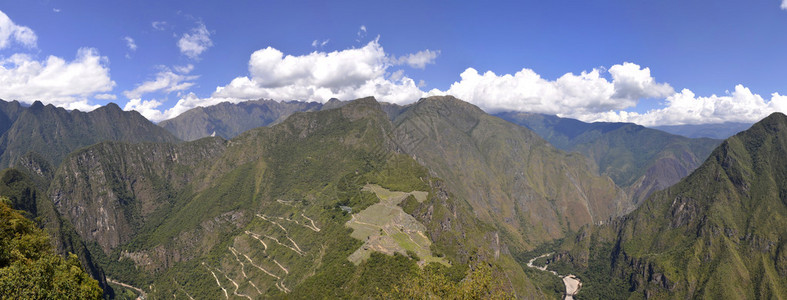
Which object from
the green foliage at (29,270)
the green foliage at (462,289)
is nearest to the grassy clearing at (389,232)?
the green foliage at (29,270)

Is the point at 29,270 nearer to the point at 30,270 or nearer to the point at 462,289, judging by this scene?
the point at 30,270

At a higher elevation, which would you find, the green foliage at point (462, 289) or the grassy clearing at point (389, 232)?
the green foliage at point (462, 289)

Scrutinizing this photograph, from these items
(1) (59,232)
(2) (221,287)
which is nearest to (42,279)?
(2) (221,287)

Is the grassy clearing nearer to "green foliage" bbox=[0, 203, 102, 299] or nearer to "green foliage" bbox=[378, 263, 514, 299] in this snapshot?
"green foliage" bbox=[0, 203, 102, 299]

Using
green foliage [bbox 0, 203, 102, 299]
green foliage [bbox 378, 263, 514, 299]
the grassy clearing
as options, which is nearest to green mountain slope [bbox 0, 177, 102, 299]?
green foliage [bbox 0, 203, 102, 299]

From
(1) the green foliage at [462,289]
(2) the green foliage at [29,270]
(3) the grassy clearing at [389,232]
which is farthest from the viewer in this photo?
(3) the grassy clearing at [389,232]

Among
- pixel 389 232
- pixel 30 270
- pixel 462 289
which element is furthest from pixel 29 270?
pixel 389 232

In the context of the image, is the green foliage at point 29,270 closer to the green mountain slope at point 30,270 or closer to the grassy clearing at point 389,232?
the green mountain slope at point 30,270

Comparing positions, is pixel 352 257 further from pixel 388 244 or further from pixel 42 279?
pixel 42 279

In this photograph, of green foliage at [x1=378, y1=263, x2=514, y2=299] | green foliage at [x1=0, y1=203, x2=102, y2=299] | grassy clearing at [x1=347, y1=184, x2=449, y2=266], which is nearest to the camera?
green foliage at [x1=378, y1=263, x2=514, y2=299]

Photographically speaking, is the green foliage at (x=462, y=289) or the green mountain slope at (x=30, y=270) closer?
the green foliage at (x=462, y=289)
